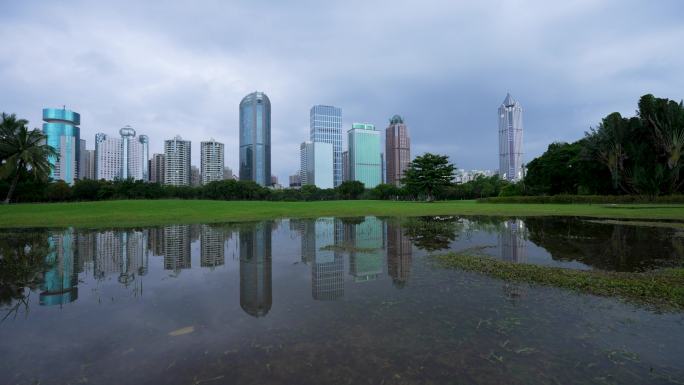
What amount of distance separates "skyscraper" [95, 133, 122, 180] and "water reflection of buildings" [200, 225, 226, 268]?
5977 inches

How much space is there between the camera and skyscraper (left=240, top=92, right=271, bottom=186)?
173 metres

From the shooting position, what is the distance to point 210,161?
15488 centimetres

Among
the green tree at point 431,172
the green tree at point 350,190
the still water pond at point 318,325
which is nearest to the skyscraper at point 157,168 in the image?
the green tree at point 350,190

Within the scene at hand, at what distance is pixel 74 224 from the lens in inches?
880

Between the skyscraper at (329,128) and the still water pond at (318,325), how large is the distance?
555ft

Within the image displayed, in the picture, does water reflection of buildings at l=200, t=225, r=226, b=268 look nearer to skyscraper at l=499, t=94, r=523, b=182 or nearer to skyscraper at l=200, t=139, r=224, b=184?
skyscraper at l=200, t=139, r=224, b=184

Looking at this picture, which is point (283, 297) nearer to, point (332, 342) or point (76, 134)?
point (332, 342)

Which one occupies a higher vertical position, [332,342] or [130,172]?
[130,172]

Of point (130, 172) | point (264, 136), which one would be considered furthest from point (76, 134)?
point (264, 136)

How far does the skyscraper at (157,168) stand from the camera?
5827 inches

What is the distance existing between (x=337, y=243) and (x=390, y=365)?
9.87 meters

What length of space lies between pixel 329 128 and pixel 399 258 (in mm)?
178514

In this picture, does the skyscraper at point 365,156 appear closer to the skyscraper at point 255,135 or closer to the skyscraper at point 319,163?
the skyscraper at point 319,163

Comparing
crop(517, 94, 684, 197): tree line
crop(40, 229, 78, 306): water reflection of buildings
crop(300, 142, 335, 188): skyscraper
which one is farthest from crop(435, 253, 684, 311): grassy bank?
crop(300, 142, 335, 188): skyscraper
